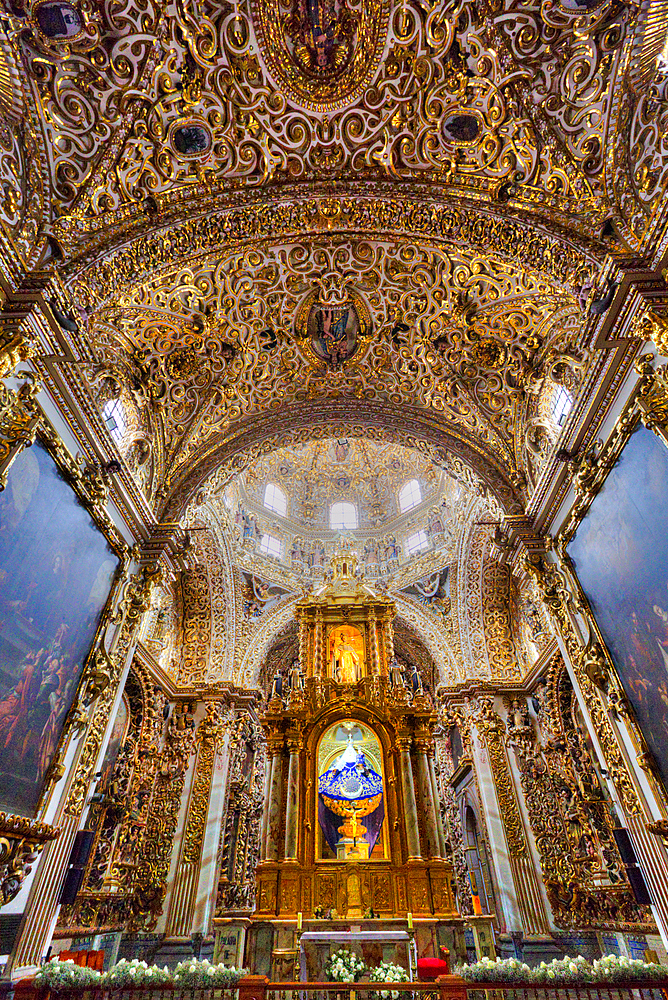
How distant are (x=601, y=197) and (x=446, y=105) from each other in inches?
109

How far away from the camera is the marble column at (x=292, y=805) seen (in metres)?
12.9

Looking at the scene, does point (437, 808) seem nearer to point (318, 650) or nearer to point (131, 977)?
point (318, 650)

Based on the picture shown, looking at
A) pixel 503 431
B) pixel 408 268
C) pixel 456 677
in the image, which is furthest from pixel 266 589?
pixel 408 268

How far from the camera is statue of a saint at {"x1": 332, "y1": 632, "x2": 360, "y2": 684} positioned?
1677cm

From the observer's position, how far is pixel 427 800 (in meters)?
13.6

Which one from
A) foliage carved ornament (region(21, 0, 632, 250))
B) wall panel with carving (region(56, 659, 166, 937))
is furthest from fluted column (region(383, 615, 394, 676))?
foliage carved ornament (region(21, 0, 632, 250))

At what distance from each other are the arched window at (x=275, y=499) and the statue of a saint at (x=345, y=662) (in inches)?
255

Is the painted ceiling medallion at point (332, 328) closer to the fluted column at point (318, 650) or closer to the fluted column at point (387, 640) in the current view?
the fluted column at point (318, 650)

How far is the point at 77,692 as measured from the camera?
25.3ft

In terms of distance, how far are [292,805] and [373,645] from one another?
5491 mm

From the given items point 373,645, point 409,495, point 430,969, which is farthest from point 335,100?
point 409,495

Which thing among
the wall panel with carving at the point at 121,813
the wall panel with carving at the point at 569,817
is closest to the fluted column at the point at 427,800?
the wall panel with carving at the point at 569,817

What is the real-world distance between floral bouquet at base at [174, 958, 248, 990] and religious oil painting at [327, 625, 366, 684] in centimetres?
996

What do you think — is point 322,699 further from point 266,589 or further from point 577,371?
point 577,371
